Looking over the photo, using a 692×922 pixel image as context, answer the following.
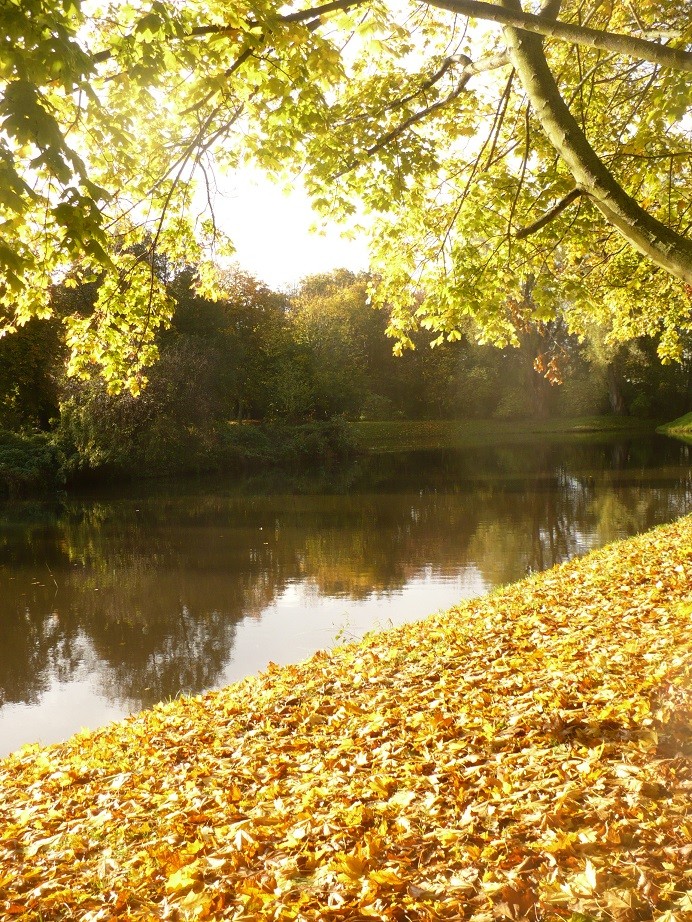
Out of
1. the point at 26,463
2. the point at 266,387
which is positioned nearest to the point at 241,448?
the point at 266,387

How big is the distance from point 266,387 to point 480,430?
65.8ft

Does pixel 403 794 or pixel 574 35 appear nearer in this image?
pixel 403 794

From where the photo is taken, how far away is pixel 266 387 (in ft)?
155

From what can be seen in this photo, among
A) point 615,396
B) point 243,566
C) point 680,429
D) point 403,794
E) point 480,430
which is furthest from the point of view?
point 615,396

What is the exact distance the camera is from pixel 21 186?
3.66 m

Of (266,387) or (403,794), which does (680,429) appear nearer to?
(266,387)

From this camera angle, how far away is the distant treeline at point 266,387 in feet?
110

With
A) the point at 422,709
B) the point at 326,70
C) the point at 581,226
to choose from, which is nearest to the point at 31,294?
the point at 326,70

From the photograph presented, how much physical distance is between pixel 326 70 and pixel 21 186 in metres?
3.25

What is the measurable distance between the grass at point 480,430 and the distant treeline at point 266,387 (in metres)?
1.63

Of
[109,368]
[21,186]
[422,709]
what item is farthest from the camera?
[109,368]

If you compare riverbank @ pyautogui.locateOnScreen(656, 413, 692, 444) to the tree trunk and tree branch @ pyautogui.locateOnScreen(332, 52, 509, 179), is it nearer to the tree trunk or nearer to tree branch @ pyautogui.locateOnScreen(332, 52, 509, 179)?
the tree trunk

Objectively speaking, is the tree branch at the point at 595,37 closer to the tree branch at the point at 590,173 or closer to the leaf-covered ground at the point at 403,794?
the tree branch at the point at 590,173

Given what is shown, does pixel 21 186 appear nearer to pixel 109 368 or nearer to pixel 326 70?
pixel 326 70
